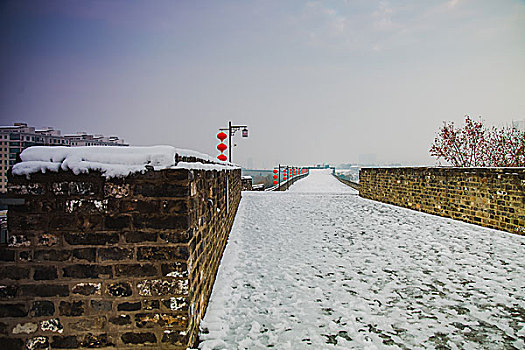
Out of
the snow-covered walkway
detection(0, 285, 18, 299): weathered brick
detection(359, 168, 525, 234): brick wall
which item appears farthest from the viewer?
detection(359, 168, 525, 234): brick wall

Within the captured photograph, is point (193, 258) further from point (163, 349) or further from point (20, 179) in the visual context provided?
point (20, 179)

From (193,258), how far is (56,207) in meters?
0.94

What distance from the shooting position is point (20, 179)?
2.00 meters

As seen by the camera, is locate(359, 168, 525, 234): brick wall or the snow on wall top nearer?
the snow on wall top

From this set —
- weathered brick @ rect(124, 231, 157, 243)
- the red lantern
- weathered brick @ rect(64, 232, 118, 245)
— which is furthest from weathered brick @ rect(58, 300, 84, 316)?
the red lantern

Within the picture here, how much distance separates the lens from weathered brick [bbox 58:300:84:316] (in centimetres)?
199

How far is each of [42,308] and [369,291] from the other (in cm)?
294

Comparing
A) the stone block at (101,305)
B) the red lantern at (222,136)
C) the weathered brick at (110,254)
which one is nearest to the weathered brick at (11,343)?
the stone block at (101,305)

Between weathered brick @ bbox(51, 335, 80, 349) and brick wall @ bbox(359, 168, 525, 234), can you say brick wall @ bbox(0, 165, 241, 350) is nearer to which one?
weathered brick @ bbox(51, 335, 80, 349)

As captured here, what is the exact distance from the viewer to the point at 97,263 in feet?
6.60

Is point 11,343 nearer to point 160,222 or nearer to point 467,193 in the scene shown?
point 160,222

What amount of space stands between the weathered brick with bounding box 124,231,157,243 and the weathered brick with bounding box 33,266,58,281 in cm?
49

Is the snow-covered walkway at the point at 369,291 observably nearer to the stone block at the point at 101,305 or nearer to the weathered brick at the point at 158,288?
the weathered brick at the point at 158,288

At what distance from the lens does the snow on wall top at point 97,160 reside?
204 cm
